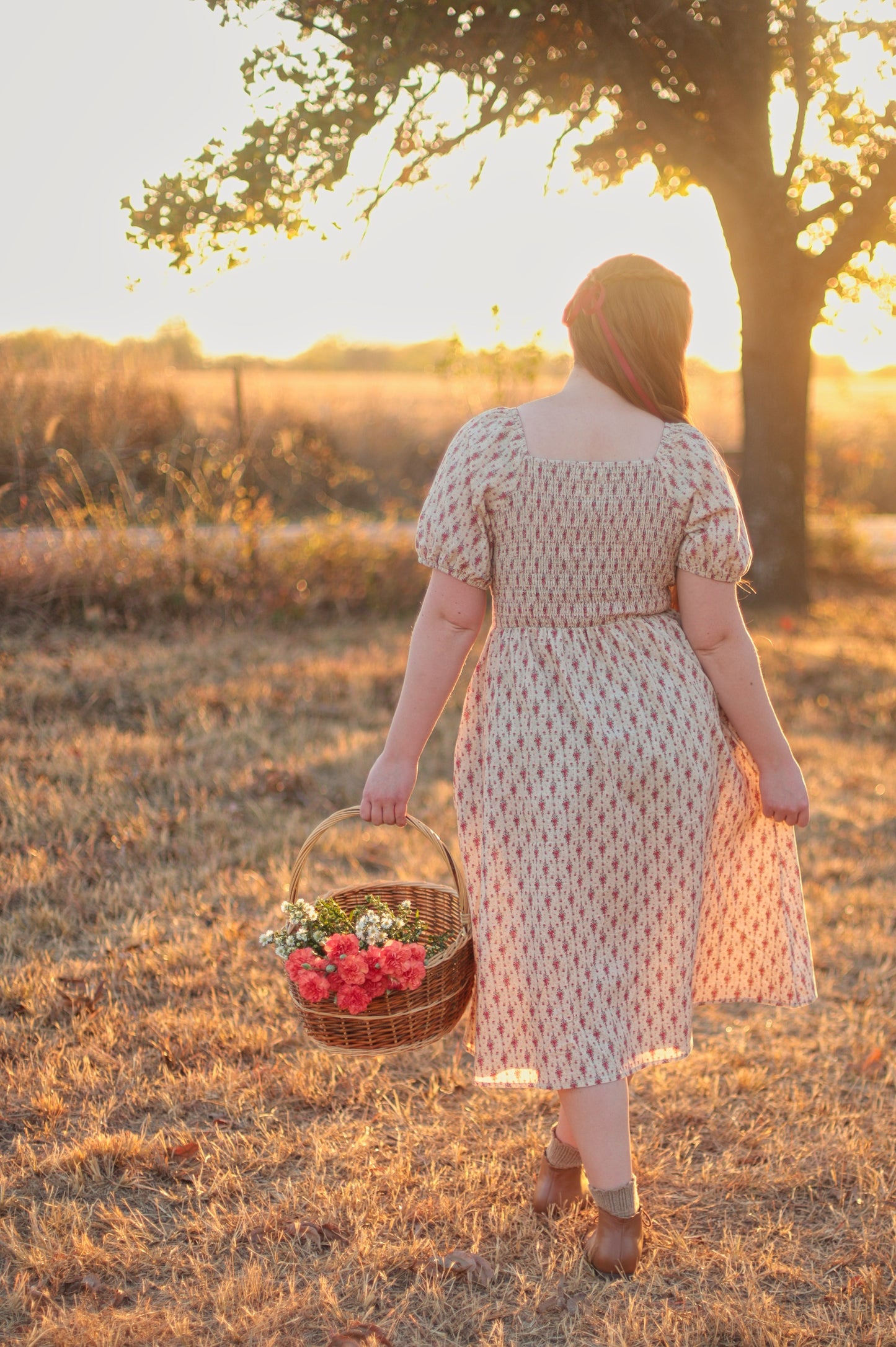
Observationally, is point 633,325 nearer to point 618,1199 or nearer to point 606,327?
point 606,327

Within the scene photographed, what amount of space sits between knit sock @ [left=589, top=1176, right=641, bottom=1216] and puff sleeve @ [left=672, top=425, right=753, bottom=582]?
1.23 meters

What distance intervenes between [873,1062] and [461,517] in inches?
84.8

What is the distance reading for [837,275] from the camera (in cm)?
788

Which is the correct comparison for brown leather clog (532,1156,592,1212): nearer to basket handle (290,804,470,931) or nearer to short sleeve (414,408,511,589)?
basket handle (290,804,470,931)

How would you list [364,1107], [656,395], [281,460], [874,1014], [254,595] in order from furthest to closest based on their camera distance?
[281,460]
[254,595]
[874,1014]
[364,1107]
[656,395]

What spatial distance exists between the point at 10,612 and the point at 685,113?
530cm

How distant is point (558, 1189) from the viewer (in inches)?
95.3

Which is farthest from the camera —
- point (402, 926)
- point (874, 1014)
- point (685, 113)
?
point (685, 113)

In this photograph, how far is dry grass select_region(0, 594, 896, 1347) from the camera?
215 cm

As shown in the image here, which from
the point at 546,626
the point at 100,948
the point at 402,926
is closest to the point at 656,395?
the point at 546,626

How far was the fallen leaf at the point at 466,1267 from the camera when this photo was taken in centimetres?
224

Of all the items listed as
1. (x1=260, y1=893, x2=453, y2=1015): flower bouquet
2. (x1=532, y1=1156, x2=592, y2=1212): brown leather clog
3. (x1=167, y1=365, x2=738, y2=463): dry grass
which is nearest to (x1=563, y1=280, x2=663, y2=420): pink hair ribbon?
(x1=260, y1=893, x2=453, y2=1015): flower bouquet

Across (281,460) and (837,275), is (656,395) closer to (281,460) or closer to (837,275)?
(837,275)

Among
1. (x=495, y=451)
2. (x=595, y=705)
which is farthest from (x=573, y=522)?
(x=595, y=705)
